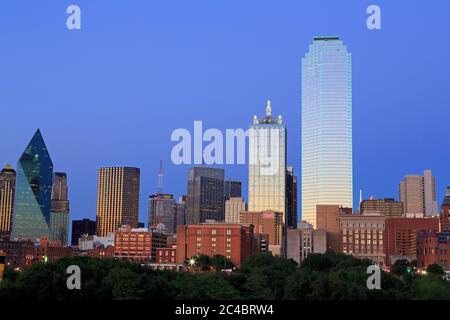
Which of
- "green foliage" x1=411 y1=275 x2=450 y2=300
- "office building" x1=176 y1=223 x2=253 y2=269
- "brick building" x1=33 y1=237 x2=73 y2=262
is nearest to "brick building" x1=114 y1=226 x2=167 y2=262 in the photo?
"brick building" x1=33 y1=237 x2=73 y2=262

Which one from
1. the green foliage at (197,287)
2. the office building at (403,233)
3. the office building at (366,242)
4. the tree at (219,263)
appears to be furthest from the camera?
the office building at (366,242)

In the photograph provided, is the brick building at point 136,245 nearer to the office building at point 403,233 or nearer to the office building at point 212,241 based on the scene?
the office building at point 212,241

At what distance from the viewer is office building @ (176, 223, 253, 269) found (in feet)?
513

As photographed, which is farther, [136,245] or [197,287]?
[136,245]

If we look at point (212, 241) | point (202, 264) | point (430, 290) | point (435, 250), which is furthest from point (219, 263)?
point (430, 290)

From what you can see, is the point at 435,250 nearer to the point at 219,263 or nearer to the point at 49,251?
the point at 219,263

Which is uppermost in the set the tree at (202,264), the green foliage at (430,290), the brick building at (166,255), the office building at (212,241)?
the office building at (212,241)

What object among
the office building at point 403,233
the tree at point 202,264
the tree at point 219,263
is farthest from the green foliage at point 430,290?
the office building at point 403,233

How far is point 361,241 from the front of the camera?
197250 mm

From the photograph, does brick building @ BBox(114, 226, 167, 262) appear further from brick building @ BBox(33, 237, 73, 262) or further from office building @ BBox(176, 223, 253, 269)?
office building @ BBox(176, 223, 253, 269)

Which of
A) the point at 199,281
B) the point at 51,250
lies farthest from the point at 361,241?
the point at 199,281

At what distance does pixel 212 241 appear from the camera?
157125mm

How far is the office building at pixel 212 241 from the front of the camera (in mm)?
156375
